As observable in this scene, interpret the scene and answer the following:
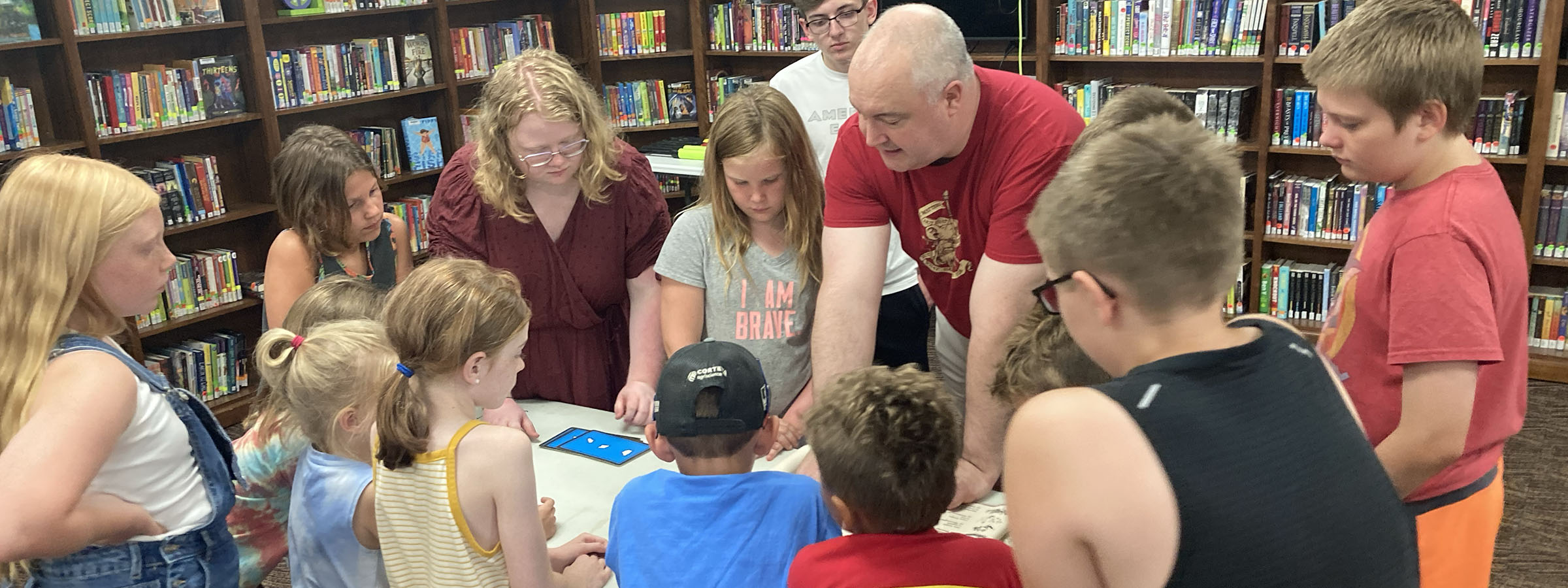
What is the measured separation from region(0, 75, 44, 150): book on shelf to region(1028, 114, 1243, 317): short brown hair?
4069 mm

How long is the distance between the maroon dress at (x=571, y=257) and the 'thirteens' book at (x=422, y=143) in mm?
2672

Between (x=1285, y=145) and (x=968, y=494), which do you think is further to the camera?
(x=1285, y=145)

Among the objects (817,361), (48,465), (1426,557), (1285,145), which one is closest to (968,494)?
(817,361)

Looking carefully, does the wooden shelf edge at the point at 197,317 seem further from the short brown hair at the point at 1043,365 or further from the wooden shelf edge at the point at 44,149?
the short brown hair at the point at 1043,365

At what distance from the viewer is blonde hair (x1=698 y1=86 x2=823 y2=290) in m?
2.15

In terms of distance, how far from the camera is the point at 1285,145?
14.6ft

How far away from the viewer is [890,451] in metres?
1.18

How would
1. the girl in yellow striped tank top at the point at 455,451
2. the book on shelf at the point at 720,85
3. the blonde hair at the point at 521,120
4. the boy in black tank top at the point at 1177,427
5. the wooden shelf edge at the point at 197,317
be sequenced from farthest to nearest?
the book on shelf at the point at 720,85, the wooden shelf edge at the point at 197,317, the blonde hair at the point at 521,120, the girl in yellow striped tank top at the point at 455,451, the boy in black tank top at the point at 1177,427

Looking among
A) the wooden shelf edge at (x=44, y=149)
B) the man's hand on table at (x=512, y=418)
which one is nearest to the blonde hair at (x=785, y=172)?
the man's hand on table at (x=512, y=418)

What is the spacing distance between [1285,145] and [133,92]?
4.43m

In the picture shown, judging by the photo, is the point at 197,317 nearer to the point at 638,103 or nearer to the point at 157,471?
the point at 638,103

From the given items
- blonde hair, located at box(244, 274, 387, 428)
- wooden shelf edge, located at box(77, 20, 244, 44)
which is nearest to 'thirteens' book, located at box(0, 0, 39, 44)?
wooden shelf edge, located at box(77, 20, 244, 44)

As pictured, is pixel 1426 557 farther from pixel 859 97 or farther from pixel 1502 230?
pixel 859 97

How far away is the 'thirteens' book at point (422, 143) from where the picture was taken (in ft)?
16.3
